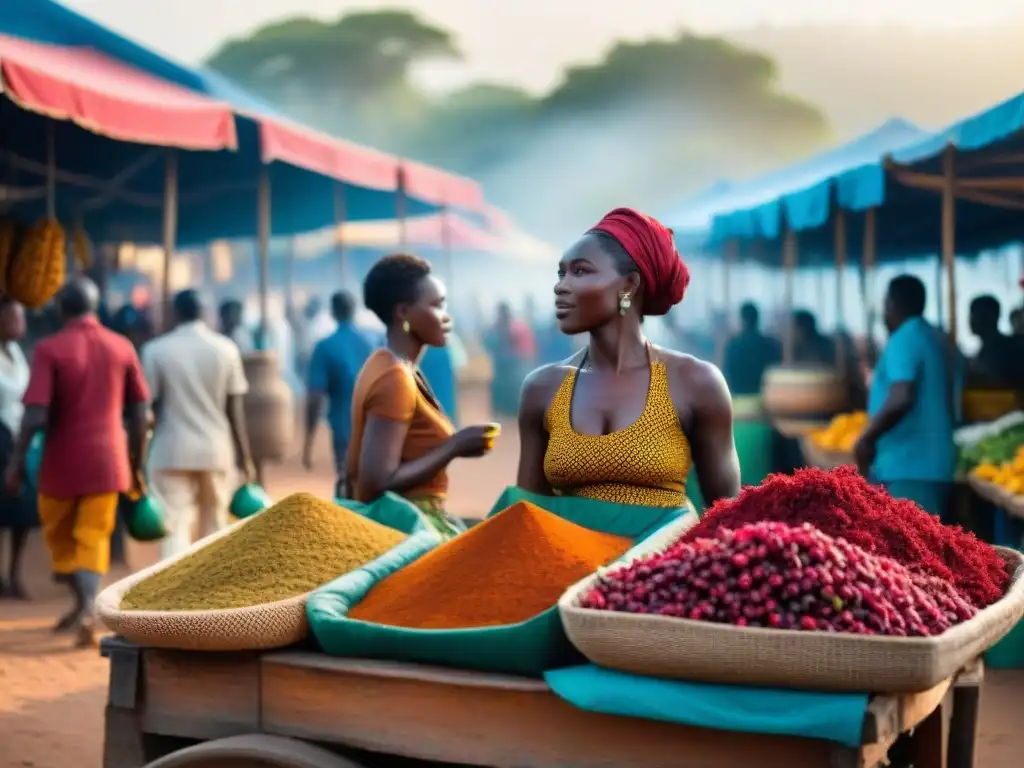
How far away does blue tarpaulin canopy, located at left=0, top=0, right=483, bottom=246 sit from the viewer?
32.0 ft

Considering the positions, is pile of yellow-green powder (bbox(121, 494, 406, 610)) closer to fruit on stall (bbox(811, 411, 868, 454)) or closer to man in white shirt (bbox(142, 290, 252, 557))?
man in white shirt (bbox(142, 290, 252, 557))

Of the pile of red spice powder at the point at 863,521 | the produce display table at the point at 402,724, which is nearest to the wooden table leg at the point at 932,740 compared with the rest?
the produce display table at the point at 402,724

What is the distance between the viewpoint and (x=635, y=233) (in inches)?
115

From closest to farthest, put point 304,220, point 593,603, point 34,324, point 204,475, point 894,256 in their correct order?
point 593,603
point 204,475
point 34,324
point 304,220
point 894,256

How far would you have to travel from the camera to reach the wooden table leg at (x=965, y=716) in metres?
2.40

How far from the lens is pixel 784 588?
1935mm

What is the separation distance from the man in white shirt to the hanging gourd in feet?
5.12

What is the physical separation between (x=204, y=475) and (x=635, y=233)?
466 cm

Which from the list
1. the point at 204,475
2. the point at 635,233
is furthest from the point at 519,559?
the point at 204,475

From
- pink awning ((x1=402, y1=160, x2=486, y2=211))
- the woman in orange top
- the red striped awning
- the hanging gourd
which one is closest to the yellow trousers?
the red striped awning

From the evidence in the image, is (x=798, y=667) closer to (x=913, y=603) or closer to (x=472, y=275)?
(x=913, y=603)

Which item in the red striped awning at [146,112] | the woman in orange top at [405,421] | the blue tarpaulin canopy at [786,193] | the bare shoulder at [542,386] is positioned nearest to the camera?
the bare shoulder at [542,386]

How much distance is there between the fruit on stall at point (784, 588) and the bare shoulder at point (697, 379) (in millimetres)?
806

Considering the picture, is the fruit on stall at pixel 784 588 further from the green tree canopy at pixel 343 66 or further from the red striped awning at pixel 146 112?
the green tree canopy at pixel 343 66
